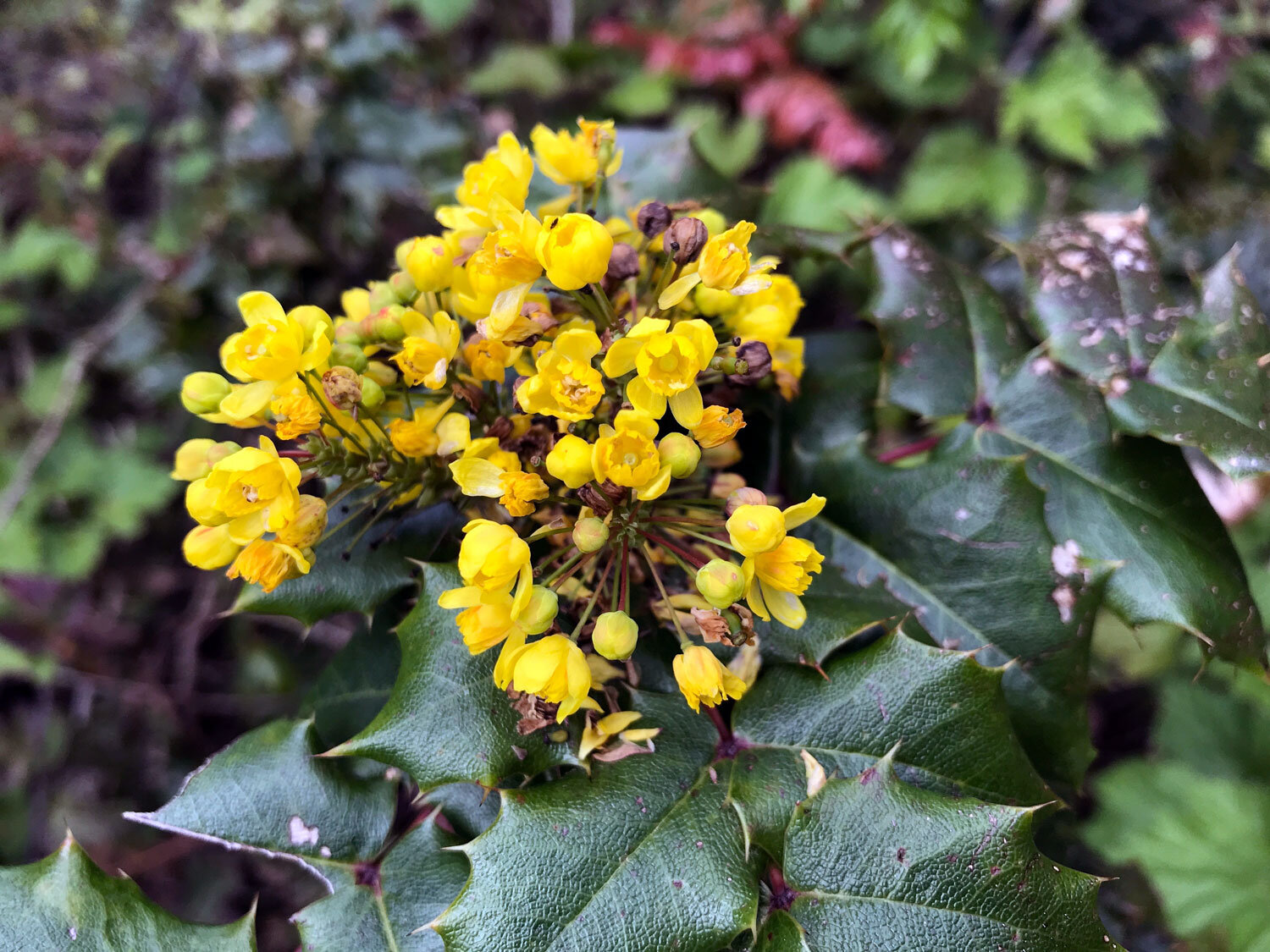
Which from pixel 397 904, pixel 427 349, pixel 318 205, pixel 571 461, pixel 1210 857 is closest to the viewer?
pixel 571 461

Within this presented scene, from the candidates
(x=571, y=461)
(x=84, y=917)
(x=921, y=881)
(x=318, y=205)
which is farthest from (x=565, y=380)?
(x=318, y=205)

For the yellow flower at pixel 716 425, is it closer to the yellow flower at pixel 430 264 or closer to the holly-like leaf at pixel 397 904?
the yellow flower at pixel 430 264

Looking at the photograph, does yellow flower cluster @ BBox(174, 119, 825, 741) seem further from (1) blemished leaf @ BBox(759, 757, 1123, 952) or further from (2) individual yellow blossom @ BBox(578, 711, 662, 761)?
(1) blemished leaf @ BBox(759, 757, 1123, 952)

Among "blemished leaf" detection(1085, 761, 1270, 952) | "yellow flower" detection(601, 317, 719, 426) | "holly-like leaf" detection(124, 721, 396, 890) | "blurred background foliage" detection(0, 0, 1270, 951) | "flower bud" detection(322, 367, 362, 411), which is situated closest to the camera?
"yellow flower" detection(601, 317, 719, 426)

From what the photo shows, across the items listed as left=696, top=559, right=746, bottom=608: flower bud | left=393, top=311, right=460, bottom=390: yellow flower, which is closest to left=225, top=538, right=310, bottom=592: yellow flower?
left=393, top=311, right=460, bottom=390: yellow flower

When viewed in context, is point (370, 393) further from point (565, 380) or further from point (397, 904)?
point (397, 904)

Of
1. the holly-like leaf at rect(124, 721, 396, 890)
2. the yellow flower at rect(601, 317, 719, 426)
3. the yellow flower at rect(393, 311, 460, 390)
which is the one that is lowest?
the holly-like leaf at rect(124, 721, 396, 890)
